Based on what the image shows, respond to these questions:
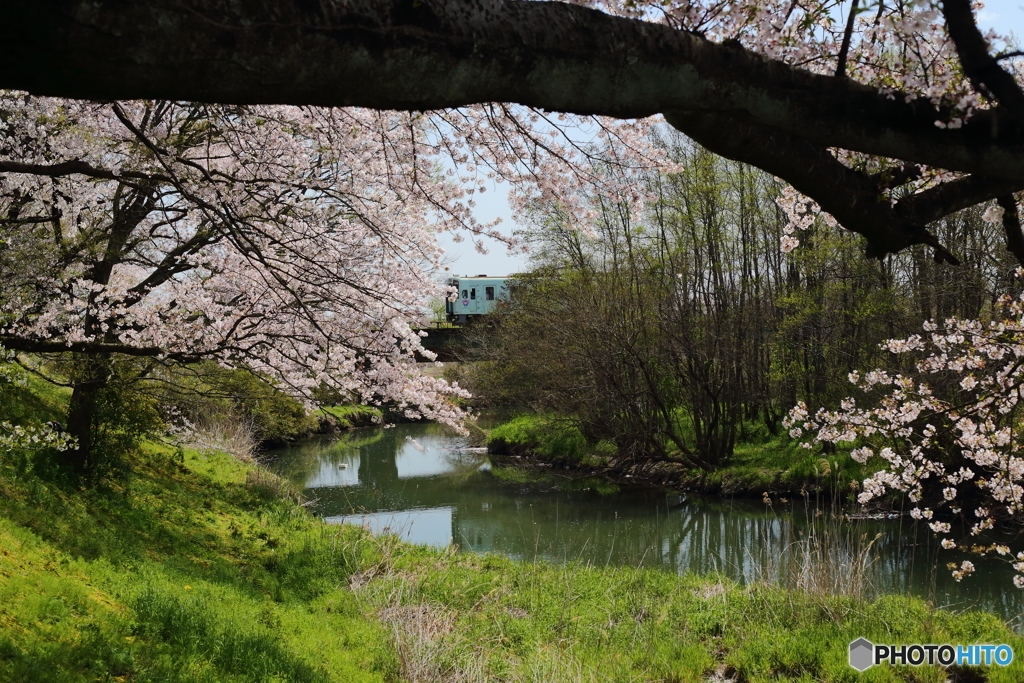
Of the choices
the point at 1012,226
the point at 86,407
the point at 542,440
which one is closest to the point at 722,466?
the point at 542,440

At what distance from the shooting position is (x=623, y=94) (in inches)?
76.0

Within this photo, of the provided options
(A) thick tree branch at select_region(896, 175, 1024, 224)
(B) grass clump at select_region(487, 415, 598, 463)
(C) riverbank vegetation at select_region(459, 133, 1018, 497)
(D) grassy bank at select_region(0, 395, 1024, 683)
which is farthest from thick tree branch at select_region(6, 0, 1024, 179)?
(B) grass clump at select_region(487, 415, 598, 463)

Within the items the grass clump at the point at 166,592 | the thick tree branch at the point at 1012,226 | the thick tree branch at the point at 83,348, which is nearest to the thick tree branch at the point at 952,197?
the thick tree branch at the point at 1012,226

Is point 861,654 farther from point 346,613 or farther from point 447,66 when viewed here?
point 447,66

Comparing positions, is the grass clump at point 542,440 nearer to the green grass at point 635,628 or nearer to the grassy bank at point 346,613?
the grassy bank at point 346,613

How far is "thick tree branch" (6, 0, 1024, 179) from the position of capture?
1.48 m

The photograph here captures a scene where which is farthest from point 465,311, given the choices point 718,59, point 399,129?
point 718,59

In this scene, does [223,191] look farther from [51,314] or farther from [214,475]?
[214,475]

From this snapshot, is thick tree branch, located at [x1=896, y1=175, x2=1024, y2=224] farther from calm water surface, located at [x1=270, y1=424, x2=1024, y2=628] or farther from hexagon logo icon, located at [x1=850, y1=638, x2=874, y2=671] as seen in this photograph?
calm water surface, located at [x1=270, y1=424, x2=1024, y2=628]

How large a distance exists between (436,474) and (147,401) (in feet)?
32.6

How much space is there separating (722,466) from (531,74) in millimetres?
15226

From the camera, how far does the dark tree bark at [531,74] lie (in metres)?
1.49

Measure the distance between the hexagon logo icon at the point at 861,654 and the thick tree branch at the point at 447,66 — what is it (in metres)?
4.40

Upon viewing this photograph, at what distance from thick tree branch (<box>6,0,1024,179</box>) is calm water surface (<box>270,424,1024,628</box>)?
5.25 m
